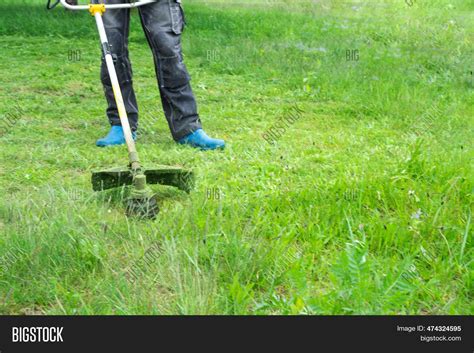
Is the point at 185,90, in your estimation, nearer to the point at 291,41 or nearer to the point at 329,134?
the point at 329,134

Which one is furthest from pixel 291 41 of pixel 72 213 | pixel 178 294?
pixel 178 294

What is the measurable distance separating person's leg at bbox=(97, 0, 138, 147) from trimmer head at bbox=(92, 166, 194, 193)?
3.73 ft

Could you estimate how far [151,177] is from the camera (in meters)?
3.89

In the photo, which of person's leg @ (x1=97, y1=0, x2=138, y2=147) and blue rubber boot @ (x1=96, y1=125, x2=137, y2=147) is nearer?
person's leg @ (x1=97, y1=0, x2=138, y2=147)

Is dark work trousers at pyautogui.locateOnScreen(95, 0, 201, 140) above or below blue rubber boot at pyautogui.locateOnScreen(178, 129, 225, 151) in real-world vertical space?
above

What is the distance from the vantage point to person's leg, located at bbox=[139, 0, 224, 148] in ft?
15.8

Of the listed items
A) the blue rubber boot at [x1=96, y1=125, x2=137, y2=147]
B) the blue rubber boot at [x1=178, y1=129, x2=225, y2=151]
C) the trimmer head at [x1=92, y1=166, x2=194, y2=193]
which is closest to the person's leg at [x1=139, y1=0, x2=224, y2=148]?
the blue rubber boot at [x1=178, y1=129, x2=225, y2=151]

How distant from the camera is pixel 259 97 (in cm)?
654

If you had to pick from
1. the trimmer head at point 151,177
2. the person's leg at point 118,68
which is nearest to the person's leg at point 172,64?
the person's leg at point 118,68

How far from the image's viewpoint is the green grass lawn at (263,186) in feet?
9.21

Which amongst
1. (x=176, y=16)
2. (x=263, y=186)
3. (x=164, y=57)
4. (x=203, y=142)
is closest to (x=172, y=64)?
(x=164, y=57)

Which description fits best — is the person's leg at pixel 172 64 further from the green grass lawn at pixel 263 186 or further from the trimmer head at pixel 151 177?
the trimmer head at pixel 151 177

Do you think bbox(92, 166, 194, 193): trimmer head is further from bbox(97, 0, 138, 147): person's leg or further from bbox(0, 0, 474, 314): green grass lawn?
bbox(97, 0, 138, 147): person's leg

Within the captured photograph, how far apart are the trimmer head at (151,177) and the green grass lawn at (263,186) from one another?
77 millimetres
